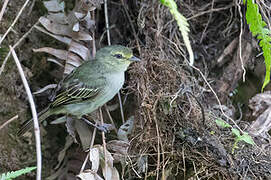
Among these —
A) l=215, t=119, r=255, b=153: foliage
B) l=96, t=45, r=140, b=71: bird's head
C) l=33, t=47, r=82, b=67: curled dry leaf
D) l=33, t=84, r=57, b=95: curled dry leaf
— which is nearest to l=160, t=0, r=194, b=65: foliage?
l=215, t=119, r=255, b=153: foliage

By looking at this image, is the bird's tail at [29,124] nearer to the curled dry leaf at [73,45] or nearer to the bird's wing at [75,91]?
the bird's wing at [75,91]

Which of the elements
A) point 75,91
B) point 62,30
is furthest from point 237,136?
point 62,30

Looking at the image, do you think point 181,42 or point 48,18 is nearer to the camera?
point 48,18

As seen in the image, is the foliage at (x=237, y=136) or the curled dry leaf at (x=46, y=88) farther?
the curled dry leaf at (x=46, y=88)

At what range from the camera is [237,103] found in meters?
3.96

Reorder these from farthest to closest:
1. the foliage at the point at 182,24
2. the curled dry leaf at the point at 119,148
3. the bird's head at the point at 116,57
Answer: the bird's head at the point at 116,57 → the curled dry leaf at the point at 119,148 → the foliage at the point at 182,24

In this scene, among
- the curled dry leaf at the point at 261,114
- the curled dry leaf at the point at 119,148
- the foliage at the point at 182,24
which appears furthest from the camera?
the curled dry leaf at the point at 261,114

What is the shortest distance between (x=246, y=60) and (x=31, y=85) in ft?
7.31

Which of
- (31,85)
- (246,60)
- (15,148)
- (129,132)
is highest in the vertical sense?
(246,60)

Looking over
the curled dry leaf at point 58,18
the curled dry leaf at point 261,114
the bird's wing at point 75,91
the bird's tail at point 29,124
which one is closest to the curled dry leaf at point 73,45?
the curled dry leaf at point 58,18

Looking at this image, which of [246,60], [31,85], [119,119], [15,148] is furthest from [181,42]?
[15,148]

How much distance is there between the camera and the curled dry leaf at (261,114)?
3410 millimetres

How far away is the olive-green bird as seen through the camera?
3.63 m

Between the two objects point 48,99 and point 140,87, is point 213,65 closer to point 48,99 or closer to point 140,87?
point 140,87
